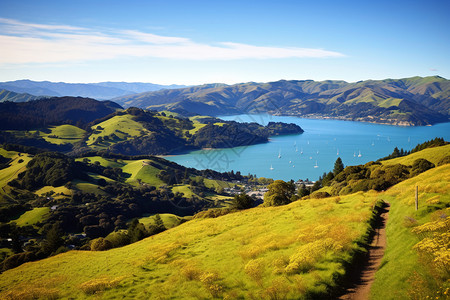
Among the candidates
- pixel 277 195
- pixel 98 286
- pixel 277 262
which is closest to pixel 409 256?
pixel 277 262

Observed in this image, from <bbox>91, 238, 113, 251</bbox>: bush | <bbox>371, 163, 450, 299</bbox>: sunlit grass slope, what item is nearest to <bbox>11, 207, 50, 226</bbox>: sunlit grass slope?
<bbox>91, 238, 113, 251</bbox>: bush

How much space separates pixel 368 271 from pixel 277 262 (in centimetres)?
598

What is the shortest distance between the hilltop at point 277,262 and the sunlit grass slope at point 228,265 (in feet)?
0.24

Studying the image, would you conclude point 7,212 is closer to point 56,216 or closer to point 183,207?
point 56,216

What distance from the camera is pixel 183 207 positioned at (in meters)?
157

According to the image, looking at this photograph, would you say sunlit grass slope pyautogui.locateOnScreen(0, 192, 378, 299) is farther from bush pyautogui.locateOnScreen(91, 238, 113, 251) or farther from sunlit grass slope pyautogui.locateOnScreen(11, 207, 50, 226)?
sunlit grass slope pyautogui.locateOnScreen(11, 207, 50, 226)

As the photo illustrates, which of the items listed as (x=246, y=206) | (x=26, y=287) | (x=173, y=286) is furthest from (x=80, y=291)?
(x=246, y=206)

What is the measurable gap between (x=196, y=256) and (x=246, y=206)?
3087 centimetres

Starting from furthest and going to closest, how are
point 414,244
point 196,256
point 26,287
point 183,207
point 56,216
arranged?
1. point 183,207
2. point 56,216
3. point 196,256
4. point 26,287
5. point 414,244

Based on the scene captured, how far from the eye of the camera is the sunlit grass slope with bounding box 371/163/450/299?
592 inches

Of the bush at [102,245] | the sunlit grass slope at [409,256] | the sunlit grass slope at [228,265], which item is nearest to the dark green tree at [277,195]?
the sunlit grass slope at [228,265]

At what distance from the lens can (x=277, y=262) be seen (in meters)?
20.2

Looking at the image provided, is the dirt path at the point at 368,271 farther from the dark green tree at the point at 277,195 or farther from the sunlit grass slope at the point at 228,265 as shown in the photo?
the dark green tree at the point at 277,195

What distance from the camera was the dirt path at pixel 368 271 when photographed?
679 inches
